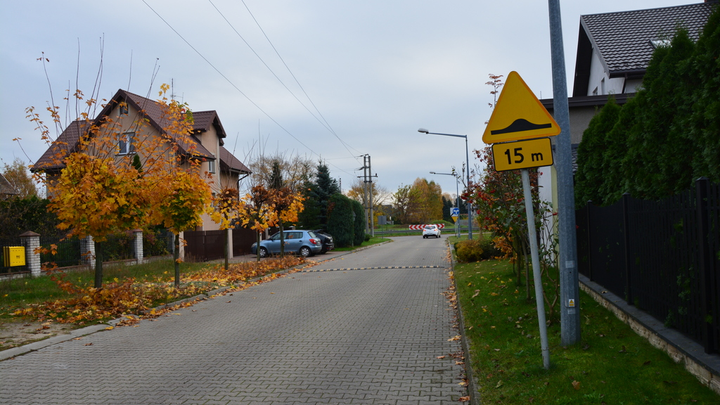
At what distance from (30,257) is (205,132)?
16981mm

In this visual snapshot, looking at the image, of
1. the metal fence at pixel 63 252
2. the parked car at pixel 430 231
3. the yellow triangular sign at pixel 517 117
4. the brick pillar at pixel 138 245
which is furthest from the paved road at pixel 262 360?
the parked car at pixel 430 231

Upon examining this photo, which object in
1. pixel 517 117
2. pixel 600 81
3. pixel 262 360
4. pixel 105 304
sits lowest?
pixel 262 360

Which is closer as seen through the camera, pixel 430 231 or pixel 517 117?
pixel 517 117

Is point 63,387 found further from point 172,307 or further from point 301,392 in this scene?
point 172,307

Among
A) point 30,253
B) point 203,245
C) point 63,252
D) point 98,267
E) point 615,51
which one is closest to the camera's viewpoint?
point 98,267

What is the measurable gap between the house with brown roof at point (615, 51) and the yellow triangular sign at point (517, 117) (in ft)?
33.0

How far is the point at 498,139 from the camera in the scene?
18.2ft

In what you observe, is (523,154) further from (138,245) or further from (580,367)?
(138,245)

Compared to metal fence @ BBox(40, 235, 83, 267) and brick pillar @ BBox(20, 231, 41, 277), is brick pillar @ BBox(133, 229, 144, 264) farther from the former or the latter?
brick pillar @ BBox(20, 231, 41, 277)

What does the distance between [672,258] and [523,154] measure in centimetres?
203

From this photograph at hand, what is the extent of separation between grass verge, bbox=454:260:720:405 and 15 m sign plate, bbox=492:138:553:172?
210cm

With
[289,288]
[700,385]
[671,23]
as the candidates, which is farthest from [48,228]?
[671,23]

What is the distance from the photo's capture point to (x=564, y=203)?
247 inches

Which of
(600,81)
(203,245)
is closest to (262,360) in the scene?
(600,81)
